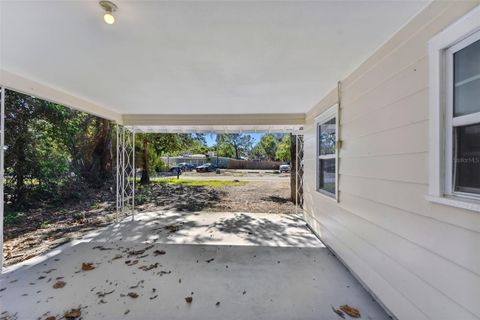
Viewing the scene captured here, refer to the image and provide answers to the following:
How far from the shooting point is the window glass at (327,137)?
3484 millimetres

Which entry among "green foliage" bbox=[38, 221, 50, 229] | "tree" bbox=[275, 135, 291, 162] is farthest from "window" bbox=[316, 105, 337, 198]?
"tree" bbox=[275, 135, 291, 162]

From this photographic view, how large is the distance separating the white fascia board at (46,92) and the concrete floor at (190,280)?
2.40 meters

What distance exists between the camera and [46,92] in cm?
331

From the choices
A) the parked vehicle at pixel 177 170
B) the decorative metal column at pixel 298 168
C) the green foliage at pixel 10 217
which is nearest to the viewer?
the green foliage at pixel 10 217

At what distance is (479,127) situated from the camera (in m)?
1.31

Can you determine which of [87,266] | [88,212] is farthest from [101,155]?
[87,266]

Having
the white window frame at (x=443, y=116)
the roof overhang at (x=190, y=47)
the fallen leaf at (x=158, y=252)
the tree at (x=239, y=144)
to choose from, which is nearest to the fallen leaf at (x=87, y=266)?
the fallen leaf at (x=158, y=252)

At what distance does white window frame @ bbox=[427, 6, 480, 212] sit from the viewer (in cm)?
139

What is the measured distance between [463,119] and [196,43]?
2.15m

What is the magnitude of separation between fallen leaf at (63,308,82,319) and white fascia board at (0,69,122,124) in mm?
2886

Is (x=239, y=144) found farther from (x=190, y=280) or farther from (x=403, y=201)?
(x=403, y=201)

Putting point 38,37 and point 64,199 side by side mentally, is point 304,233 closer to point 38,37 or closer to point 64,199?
point 38,37

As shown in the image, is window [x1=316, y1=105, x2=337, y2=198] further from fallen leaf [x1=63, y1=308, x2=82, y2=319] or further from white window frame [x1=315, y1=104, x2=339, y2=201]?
fallen leaf [x1=63, y1=308, x2=82, y2=319]

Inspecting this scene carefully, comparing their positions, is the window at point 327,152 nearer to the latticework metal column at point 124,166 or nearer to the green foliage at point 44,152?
the latticework metal column at point 124,166
